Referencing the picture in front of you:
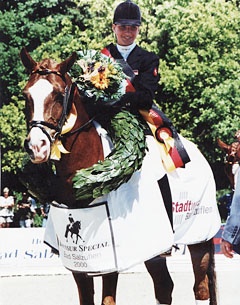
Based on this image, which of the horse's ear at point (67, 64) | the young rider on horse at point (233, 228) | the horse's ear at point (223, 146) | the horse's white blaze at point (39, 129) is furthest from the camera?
the horse's ear at point (223, 146)

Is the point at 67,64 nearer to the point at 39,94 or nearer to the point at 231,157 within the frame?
the point at 39,94

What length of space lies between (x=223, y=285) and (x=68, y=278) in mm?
1235

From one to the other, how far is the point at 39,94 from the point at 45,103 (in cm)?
4

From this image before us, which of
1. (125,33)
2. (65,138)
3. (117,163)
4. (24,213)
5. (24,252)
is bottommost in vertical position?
(24,252)

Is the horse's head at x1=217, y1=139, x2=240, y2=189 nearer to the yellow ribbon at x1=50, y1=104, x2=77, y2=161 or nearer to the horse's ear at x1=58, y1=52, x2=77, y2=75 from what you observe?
the yellow ribbon at x1=50, y1=104, x2=77, y2=161

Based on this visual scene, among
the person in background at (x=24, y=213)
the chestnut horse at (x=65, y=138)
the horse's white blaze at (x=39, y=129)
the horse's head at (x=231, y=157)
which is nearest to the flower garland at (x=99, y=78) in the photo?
the chestnut horse at (x=65, y=138)

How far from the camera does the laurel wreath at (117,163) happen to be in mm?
3121

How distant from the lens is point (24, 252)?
5.59 m

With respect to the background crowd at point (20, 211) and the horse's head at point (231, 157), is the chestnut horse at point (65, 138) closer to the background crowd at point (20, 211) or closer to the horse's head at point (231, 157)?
the horse's head at point (231, 157)

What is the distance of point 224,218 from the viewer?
4402 millimetres

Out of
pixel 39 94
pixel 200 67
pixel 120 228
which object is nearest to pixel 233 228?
pixel 120 228

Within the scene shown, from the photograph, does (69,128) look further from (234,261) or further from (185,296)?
(234,261)

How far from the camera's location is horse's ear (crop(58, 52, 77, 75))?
310 cm

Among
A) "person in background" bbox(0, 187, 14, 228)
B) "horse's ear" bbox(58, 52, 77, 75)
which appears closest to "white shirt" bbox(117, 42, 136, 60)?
"horse's ear" bbox(58, 52, 77, 75)
